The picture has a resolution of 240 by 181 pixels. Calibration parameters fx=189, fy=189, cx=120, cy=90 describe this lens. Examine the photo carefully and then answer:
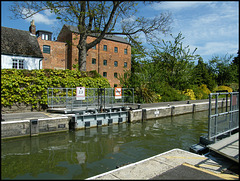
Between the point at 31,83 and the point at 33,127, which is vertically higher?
the point at 31,83

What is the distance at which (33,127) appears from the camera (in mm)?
9359

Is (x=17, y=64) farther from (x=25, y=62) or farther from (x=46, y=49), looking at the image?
(x=46, y=49)

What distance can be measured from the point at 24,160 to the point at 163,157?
4.74 m

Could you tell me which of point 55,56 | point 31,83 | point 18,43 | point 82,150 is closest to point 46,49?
point 55,56

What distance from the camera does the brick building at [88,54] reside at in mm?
30797

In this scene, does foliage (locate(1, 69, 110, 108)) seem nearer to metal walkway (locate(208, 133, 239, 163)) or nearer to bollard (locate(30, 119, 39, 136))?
bollard (locate(30, 119, 39, 136))

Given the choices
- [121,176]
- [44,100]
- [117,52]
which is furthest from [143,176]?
[117,52]

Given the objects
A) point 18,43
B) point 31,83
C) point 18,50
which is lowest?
point 31,83

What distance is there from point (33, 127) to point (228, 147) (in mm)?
8424

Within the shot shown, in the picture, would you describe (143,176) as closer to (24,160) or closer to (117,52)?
(24,160)

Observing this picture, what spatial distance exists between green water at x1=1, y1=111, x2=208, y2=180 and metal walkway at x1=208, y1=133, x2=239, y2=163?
1.99m

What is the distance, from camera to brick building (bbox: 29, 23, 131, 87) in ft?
101

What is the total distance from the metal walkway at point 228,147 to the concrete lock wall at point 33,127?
753 cm

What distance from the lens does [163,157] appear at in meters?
5.62
